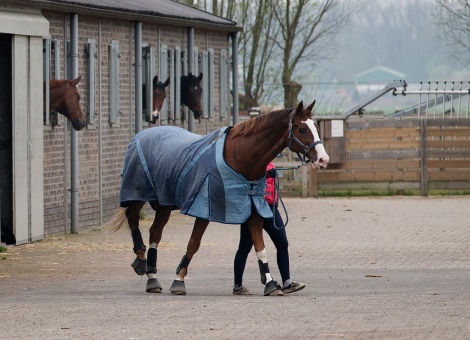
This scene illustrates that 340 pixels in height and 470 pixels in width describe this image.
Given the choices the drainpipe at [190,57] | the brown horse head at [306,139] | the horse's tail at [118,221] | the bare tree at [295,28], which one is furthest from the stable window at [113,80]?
the bare tree at [295,28]

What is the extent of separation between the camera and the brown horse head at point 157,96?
1011 inches

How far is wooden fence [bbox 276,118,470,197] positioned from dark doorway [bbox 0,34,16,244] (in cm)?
1208

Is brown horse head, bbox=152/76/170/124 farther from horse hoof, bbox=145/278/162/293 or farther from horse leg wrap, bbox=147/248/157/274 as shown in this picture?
horse hoof, bbox=145/278/162/293

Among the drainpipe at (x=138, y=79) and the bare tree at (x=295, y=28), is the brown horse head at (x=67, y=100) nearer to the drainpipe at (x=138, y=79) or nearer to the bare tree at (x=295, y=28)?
the drainpipe at (x=138, y=79)

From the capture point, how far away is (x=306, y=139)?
14227mm

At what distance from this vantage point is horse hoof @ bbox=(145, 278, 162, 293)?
48.7ft

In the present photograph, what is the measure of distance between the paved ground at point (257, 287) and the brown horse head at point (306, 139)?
4.28 ft

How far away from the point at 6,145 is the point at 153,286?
5640 mm

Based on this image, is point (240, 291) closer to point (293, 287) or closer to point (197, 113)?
point (293, 287)

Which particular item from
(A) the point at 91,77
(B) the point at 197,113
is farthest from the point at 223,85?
(A) the point at 91,77

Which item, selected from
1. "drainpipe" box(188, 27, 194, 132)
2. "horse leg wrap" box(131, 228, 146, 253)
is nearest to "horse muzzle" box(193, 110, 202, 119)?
"drainpipe" box(188, 27, 194, 132)

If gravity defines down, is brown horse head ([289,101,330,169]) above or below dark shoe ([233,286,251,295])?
above

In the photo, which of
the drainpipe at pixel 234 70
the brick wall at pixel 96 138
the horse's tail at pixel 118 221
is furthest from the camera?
the drainpipe at pixel 234 70

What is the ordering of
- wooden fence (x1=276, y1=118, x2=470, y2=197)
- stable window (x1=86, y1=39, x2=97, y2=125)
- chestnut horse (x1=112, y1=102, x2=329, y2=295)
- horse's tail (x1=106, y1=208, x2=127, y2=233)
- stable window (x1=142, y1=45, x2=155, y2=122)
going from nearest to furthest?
1. chestnut horse (x1=112, y1=102, x2=329, y2=295)
2. horse's tail (x1=106, y1=208, x2=127, y2=233)
3. stable window (x1=86, y1=39, x2=97, y2=125)
4. stable window (x1=142, y1=45, x2=155, y2=122)
5. wooden fence (x1=276, y1=118, x2=470, y2=197)
